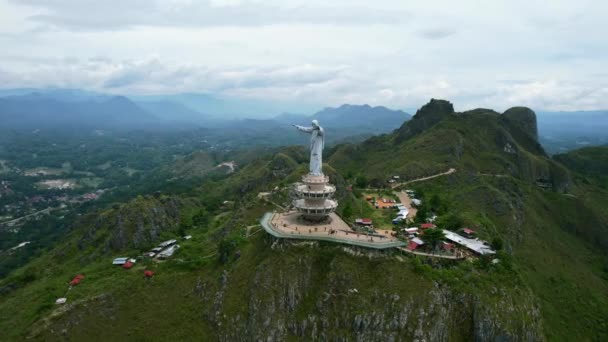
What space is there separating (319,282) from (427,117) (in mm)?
117500

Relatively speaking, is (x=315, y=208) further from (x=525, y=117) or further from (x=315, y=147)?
(x=525, y=117)

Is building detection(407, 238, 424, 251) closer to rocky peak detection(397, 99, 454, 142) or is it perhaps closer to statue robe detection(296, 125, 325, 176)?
statue robe detection(296, 125, 325, 176)

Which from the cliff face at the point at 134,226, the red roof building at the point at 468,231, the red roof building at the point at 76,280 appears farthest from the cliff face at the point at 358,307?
the cliff face at the point at 134,226

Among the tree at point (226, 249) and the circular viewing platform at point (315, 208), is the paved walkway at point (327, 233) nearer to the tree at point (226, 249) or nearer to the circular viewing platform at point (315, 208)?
the circular viewing platform at point (315, 208)

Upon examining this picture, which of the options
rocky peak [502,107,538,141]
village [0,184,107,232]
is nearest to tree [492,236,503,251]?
rocky peak [502,107,538,141]

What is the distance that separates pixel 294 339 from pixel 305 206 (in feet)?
51.1

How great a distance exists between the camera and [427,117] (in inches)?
5758

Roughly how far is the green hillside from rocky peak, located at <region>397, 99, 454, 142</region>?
58999 millimetres

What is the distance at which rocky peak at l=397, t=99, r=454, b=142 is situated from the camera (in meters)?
144

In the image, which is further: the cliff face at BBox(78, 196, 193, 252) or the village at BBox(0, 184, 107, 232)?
the village at BBox(0, 184, 107, 232)

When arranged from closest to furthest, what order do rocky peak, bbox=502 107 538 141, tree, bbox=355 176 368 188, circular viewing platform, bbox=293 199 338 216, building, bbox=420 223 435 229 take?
1. circular viewing platform, bbox=293 199 338 216
2. building, bbox=420 223 435 229
3. tree, bbox=355 176 368 188
4. rocky peak, bbox=502 107 538 141

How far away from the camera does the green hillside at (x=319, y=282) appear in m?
39.8

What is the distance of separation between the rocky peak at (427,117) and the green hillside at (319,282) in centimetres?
5900

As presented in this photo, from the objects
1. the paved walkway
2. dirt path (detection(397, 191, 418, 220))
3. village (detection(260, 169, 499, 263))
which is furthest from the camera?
dirt path (detection(397, 191, 418, 220))
